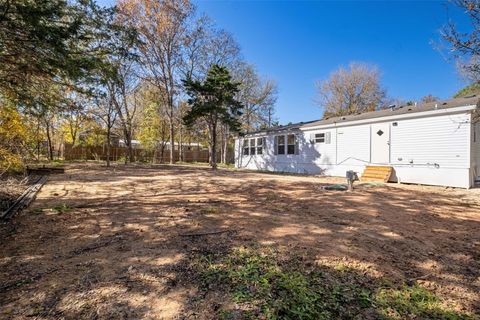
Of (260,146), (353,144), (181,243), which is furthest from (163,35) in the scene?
(181,243)

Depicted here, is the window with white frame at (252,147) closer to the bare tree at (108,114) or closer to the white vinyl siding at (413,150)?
→ the white vinyl siding at (413,150)

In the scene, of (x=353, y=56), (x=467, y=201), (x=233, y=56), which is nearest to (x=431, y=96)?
(x=353, y=56)

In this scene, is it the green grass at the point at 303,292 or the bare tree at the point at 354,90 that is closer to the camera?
the green grass at the point at 303,292

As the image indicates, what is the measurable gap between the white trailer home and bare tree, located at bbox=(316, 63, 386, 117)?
1500cm

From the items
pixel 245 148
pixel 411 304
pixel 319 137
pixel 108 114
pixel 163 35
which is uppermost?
pixel 163 35

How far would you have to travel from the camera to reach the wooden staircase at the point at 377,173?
10.0 metres

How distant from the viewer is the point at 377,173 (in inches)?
410

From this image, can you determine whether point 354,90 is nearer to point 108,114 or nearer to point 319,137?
point 319,137

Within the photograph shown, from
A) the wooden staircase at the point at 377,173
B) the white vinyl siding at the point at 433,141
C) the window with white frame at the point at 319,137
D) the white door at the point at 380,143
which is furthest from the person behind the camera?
the window with white frame at the point at 319,137

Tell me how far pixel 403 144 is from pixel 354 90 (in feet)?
63.3

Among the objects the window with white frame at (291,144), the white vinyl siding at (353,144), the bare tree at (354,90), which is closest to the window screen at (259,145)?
the window with white frame at (291,144)

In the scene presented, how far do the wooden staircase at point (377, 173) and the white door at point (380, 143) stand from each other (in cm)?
34

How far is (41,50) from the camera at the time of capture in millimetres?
3877

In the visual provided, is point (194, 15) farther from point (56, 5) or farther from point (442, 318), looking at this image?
point (442, 318)
